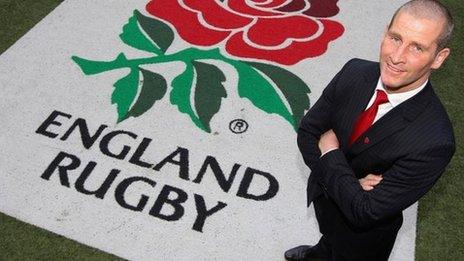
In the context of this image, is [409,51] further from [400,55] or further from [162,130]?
[162,130]

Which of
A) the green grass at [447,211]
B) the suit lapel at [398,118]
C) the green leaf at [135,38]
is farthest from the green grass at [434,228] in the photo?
the suit lapel at [398,118]

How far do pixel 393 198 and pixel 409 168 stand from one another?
16 cm

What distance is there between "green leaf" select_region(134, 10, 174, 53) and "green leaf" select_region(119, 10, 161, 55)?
58 mm

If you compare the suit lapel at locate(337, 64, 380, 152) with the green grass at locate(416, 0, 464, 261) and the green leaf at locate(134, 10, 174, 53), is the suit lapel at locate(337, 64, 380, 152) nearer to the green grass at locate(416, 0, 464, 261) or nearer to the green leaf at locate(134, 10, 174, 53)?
the green grass at locate(416, 0, 464, 261)

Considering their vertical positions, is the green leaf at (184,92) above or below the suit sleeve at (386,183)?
below

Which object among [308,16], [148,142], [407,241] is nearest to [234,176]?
[148,142]

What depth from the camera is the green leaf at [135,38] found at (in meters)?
5.17

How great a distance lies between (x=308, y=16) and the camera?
570 cm

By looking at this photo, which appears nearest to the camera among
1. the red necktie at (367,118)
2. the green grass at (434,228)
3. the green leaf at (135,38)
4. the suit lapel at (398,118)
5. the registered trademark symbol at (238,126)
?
the suit lapel at (398,118)

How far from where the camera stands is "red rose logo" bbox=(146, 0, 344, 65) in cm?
527

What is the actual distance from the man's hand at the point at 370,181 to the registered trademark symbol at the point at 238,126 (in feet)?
6.81

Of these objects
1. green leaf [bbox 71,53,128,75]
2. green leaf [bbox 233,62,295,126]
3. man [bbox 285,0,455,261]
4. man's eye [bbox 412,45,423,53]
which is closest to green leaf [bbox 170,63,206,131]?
green leaf [bbox 233,62,295,126]

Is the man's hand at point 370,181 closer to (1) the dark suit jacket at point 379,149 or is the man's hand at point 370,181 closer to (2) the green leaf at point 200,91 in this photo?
(1) the dark suit jacket at point 379,149

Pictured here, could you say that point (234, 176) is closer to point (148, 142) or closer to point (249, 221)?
point (249, 221)
